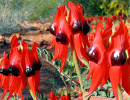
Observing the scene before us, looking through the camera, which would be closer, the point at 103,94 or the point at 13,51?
the point at 13,51

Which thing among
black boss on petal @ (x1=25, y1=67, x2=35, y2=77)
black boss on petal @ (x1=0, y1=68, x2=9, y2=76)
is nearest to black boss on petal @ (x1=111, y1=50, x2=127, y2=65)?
black boss on petal @ (x1=25, y1=67, x2=35, y2=77)

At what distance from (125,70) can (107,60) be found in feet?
0.19

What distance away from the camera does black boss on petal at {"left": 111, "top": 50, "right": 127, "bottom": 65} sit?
62cm

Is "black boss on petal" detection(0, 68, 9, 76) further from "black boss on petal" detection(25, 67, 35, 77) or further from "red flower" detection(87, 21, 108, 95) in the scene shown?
"red flower" detection(87, 21, 108, 95)

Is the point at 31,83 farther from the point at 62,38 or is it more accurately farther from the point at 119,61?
the point at 119,61

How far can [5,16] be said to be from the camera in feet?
27.7

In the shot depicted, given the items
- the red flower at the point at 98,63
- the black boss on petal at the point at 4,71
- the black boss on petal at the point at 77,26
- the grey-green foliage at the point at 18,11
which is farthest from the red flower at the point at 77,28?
the grey-green foliage at the point at 18,11

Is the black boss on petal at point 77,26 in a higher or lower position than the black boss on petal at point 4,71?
higher

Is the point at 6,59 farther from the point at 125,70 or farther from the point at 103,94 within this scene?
the point at 103,94

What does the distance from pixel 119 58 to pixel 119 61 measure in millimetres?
16

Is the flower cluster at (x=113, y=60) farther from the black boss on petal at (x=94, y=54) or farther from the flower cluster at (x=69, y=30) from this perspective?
the flower cluster at (x=69, y=30)

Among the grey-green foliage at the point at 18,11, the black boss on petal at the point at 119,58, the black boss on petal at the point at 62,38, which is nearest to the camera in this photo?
the black boss on petal at the point at 119,58

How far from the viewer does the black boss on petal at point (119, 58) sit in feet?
2.04

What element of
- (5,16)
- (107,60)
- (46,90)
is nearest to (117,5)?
(5,16)
